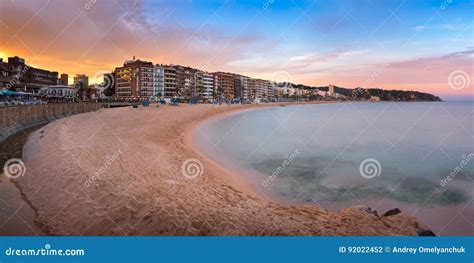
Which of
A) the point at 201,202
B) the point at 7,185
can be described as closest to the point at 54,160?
the point at 7,185

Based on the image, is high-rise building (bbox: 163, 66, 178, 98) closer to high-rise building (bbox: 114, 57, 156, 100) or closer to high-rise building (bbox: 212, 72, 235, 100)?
high-rise building (bbox: 114, 57, 156, 100)

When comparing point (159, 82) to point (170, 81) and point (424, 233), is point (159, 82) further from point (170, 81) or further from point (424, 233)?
point (424, 233)

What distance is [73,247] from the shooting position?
5402mm

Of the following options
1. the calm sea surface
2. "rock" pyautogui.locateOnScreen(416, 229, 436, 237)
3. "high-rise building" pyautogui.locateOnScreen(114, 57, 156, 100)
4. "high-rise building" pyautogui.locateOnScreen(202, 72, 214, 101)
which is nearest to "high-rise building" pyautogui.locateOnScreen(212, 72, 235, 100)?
"high-rise building" pyautogui.locateOnScreen(202, 72, 214, 101)

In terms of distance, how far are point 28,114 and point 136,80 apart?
216 feet

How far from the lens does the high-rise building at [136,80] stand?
305ft

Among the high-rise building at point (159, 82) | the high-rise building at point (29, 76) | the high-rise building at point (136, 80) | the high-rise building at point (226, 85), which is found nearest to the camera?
the high-rise building at point (29, 76)

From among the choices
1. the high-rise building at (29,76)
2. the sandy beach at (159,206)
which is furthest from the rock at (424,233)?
the high-rise building at (29,76)

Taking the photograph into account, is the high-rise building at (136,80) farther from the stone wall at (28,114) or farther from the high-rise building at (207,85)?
the stone wall at (28,114)

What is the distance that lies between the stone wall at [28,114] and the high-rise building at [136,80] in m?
44.6

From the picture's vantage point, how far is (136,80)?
94.4 metres

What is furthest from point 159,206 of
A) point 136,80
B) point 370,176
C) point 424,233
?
point 136,80

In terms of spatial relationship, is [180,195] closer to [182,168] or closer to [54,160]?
[182,168]

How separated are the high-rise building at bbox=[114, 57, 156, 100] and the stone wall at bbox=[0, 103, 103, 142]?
44.6m
